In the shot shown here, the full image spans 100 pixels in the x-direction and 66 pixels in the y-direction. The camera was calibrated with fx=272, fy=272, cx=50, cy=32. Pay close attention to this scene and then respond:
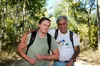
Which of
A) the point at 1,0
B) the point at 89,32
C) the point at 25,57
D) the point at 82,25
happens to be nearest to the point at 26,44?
the point at 25,57

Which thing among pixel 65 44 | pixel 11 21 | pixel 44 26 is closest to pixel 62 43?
pixel 65 44

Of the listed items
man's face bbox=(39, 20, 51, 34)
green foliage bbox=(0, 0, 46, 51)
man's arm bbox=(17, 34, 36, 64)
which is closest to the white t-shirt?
man's face bbox=(39, 20, 51, 34)

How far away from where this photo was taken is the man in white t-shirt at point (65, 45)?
4.69 metres

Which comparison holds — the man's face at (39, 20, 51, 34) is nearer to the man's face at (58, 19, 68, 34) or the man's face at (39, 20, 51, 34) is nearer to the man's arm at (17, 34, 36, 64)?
the man's arm at (17, 34, 36, 64)

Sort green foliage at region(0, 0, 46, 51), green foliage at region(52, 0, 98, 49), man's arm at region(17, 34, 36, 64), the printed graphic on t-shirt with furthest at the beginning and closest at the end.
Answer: green foliage at region(52, 0, 98, 49) → green foliage at region(0, 0, 46, 51) → the printed graphic on t-shirt → man's arm at region(17, 34, 36, 64)

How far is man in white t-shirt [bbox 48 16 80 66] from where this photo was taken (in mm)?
4691

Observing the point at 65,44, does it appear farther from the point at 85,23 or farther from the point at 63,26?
the point at 85,23

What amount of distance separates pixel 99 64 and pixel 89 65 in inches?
22.6

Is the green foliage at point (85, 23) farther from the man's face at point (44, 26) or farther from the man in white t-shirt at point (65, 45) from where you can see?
the man's face at point (44, 26)

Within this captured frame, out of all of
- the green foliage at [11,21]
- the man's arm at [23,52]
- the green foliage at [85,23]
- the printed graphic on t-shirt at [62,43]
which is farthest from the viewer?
the green foliage at [85,23]

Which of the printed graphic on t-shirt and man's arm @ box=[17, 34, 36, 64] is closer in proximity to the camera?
man's arm @ box=[17, 34, 36, 64]

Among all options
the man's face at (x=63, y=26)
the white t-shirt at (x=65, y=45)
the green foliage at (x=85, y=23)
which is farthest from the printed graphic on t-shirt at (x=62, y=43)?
the green foliage at (x=85, y=23)

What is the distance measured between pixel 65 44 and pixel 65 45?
18 millimetres

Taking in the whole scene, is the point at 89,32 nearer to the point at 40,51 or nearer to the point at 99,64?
the point at 99,64
